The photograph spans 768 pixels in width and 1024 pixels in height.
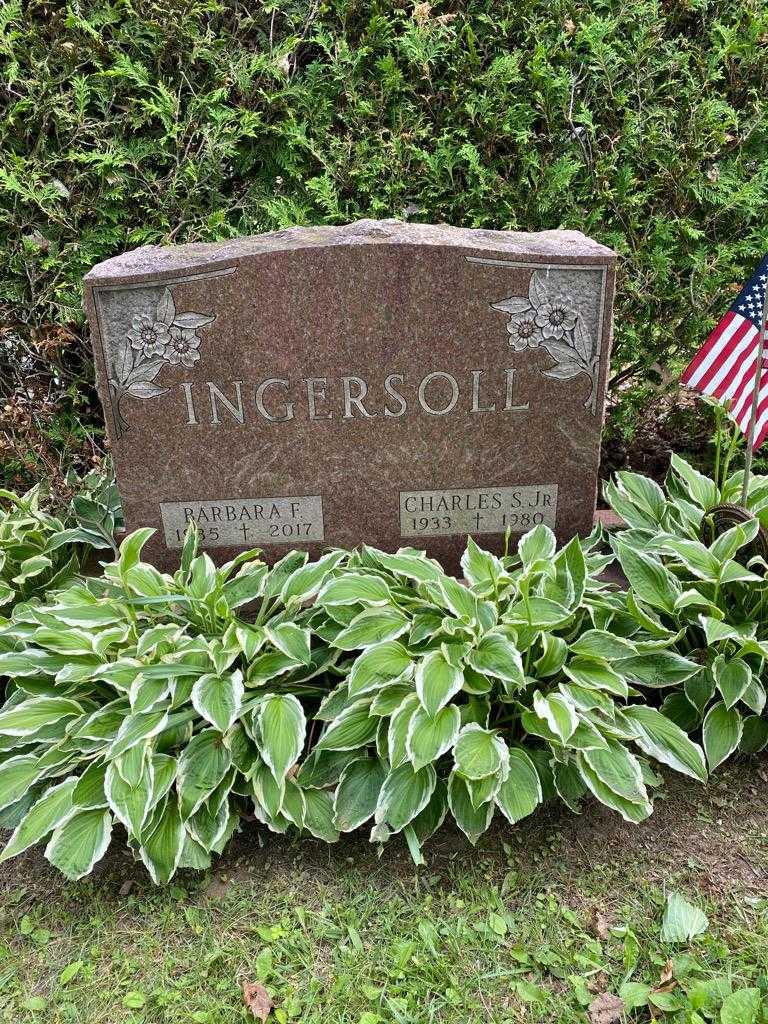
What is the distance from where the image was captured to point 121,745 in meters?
2.48

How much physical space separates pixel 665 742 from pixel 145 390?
7.53 feet

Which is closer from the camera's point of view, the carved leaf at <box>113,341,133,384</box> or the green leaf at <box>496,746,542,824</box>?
the green leaf at <box>496,746,542,824</box>

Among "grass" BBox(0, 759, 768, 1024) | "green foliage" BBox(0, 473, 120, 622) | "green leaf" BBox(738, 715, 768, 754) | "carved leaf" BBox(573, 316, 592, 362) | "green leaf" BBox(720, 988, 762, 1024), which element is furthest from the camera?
"green foliage" BBox(0, 473, 120, 622)

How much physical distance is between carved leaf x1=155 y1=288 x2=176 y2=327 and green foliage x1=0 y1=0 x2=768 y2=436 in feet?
3.51

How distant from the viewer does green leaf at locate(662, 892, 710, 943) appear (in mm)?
2332

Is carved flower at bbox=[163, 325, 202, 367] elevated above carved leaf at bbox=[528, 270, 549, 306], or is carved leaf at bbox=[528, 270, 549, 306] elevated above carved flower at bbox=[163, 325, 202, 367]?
carved leaf at bbox=[528, 270, 549, 306]

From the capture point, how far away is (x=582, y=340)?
3246 millimetres

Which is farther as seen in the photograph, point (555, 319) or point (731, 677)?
point (555, 319)

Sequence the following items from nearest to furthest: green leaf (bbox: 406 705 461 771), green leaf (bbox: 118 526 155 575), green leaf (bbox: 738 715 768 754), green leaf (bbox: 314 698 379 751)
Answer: green leaf (bbox: 406 705 461 771)
green leaf (bbox: 314 698 379 751)
green leaf (bbox: 738 715 768 754)
green leaf (bbox: 118 526 155 575)

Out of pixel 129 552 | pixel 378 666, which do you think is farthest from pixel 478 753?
pixel 129 552

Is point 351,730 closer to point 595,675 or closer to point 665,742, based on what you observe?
point 595,675

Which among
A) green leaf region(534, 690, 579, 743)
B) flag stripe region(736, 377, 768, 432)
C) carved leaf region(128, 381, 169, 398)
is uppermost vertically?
carved leaf region(128, 381, 169, 398)

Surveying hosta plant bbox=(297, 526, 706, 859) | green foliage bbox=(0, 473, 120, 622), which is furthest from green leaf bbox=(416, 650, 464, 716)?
green foliage bbox=(0, 473, 120, 622)

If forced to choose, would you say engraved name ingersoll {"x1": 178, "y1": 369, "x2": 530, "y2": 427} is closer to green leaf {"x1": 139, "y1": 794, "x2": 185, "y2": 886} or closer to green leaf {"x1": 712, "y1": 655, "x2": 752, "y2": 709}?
green leaf {"x1": 712, "y1": 655, "x2": 752, "y2": 709}
